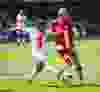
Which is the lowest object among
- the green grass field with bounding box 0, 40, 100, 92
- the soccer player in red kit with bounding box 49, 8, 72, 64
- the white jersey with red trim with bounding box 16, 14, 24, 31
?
the green grass field with bounding box 0, 40, 100, 92

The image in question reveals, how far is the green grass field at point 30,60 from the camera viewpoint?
1686 mm

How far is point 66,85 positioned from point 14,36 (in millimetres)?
552

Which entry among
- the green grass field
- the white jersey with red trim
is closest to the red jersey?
the green grass field

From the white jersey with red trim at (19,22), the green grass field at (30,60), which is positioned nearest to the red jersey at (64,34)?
the green grass field at (30,60)

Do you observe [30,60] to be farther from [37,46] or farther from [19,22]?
[19,22]

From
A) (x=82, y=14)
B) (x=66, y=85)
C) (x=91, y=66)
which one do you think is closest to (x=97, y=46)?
(x=91, y=66)

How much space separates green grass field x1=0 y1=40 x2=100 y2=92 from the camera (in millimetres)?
1686

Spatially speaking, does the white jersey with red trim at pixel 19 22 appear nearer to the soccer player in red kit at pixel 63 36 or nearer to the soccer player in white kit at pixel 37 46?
the soccer player in white kit at pixel 37 46

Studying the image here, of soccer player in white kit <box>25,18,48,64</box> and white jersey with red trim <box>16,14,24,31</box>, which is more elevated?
white jersey with red trim <box>16,14,24,31</box>

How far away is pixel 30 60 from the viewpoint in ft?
5.67

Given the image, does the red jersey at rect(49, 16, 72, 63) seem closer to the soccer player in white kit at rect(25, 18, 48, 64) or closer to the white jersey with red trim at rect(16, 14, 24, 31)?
the soccer player in white kit at rect(25, 18, 48, 64)

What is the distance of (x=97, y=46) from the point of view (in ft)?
5.47

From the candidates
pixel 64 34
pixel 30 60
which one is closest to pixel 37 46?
pixel 30 60

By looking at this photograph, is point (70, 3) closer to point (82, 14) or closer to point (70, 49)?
point (82, 14)
